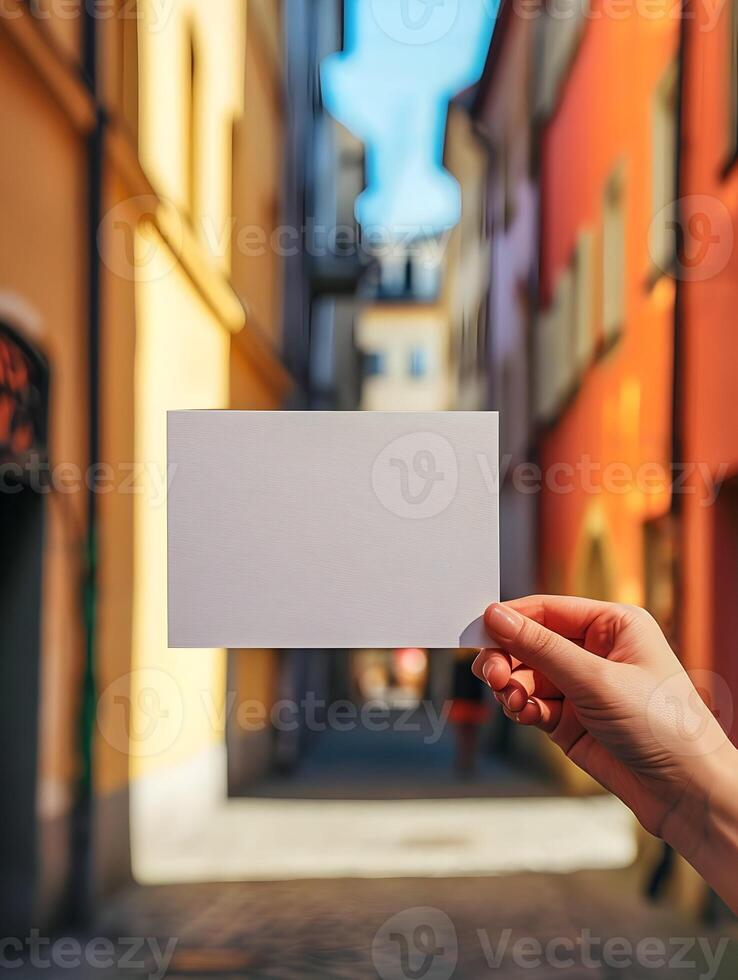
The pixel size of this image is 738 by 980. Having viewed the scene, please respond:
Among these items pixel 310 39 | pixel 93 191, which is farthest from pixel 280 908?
pixel 310 39

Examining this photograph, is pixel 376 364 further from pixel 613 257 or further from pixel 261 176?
pixel 613 257

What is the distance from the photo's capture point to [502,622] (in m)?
2.05

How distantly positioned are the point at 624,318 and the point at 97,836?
18.5ft

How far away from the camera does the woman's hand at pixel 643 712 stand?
2.05m

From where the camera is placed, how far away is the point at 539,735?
47.2ft

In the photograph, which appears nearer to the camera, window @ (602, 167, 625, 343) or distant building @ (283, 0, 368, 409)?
window @ (602, 167, 625, 343)

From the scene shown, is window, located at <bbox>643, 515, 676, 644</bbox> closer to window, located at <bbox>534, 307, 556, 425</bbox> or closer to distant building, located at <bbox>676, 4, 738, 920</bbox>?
distant building, located at <bbox>676, 4, 738, 920</bbox>

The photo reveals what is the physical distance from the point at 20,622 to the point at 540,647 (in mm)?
4719

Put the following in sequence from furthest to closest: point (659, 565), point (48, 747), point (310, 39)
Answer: point (310, 39)
point (659, 565)
point (48, 747)

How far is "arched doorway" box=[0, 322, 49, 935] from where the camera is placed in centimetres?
601

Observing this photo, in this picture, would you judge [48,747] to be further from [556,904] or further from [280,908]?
[556,904]

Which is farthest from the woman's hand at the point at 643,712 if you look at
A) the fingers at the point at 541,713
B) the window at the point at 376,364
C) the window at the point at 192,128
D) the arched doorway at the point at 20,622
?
the window at the point at 376,364

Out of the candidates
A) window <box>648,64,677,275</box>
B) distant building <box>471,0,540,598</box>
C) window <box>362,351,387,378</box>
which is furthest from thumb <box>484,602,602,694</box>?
window <box>362,351,387,378</box>

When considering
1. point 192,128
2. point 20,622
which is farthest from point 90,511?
point 192,128
